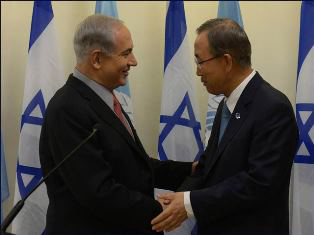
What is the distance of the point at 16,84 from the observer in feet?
12.0

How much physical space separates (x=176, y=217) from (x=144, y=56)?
199cm

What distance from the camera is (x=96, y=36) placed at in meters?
1.90

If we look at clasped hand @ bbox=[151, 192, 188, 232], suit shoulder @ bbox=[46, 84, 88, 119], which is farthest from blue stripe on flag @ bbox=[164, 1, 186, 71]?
clasped hand @ bbox=[151, 192, 188, 232]

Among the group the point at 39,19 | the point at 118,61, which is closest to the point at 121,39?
the point at 118,61

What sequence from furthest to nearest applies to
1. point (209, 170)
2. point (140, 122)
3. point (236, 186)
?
1. point (140, 122)
2. point (209, 170)
3. point (236, 186)

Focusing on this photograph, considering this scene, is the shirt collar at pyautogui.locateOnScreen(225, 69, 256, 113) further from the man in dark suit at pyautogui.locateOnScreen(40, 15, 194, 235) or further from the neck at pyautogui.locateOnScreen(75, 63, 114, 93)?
the neck at pyautogui.locateOnScreen(75, 63, 114, 93)

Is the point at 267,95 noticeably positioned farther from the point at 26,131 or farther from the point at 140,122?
the point at 140,122

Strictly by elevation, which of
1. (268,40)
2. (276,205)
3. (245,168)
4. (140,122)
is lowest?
(140,122)

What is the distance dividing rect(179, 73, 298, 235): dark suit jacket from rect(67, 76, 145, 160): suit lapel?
0.34 meters

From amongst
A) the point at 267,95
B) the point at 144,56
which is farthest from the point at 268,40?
the point at 267,95

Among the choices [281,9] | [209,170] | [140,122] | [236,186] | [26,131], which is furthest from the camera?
[140,122]

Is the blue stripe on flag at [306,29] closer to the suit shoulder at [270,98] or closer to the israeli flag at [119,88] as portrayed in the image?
the suit shoulder at [270,98]

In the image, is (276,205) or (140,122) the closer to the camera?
(276,205)

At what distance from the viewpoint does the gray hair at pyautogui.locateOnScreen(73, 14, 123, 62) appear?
6.24 feet
